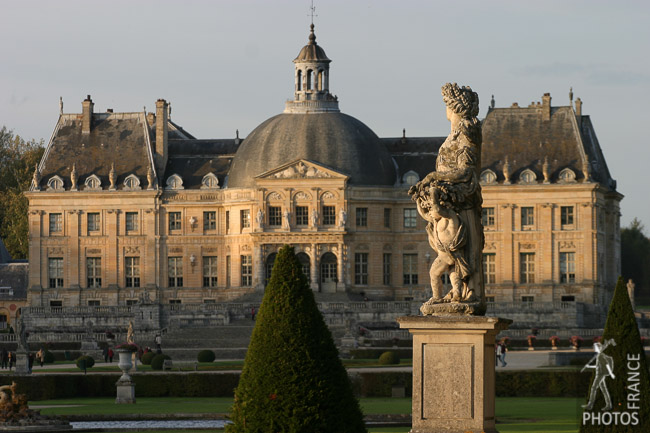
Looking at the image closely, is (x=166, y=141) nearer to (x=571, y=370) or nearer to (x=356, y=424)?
(x=571, y=370)

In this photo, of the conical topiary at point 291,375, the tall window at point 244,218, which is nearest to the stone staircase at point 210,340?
the tall window at point 244,218

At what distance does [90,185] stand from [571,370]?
45.4m

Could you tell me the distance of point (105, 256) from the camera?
7956cm

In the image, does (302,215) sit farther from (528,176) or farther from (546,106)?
(546,106)

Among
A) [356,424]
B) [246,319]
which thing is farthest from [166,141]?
[356,424]

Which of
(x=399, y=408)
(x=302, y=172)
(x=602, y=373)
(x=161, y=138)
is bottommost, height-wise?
(x=399, y=408)

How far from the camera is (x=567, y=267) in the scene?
76375 mm

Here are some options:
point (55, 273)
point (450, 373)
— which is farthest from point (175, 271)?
point (450, 373)

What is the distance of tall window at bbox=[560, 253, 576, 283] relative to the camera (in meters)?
76.2

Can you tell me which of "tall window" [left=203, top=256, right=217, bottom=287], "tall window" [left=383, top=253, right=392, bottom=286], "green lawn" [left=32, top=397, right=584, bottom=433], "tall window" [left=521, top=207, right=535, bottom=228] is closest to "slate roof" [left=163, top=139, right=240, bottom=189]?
"tall window" [left=203, top=256, right=217, bottom=287]

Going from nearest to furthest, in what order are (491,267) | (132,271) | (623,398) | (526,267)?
(623,398) < (526,267) < (491,267) < (132,271)

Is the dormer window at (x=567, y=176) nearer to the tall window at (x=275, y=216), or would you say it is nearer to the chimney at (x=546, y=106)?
the chimney at (x=546, y=106)

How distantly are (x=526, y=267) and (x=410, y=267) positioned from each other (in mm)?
5856

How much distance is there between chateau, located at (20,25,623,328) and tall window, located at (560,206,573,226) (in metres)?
0.05
